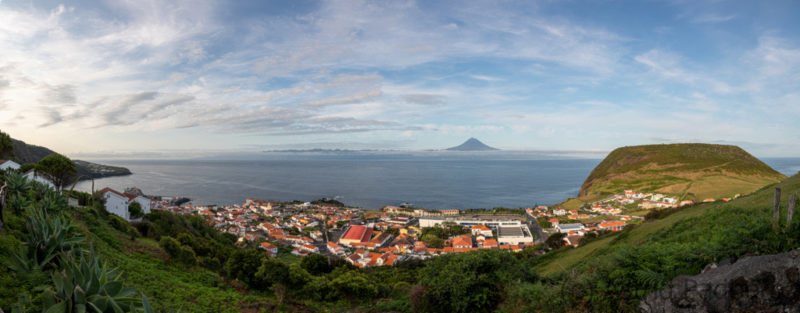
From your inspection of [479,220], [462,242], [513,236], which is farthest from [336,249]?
Answer: [479,220]

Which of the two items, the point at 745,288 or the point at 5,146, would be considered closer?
the point at 745,288

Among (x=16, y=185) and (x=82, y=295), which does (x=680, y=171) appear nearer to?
(x=82, y=295)

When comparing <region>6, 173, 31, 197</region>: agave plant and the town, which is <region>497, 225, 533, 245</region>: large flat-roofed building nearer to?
the town

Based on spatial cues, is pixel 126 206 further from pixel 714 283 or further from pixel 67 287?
pixel 714 283

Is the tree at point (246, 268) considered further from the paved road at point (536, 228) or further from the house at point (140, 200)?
the paved road at point (536, 228)

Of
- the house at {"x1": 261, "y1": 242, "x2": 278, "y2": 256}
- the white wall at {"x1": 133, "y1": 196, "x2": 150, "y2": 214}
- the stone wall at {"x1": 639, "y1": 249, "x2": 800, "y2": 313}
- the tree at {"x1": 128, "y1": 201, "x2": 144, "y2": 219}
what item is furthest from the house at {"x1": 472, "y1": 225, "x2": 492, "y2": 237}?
the stone wall at {"x1": 639, "y1": 249, "x2": 800, "y2": 313}

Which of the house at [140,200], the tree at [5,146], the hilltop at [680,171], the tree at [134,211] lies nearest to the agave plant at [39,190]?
Result: the tree at [134,211]
